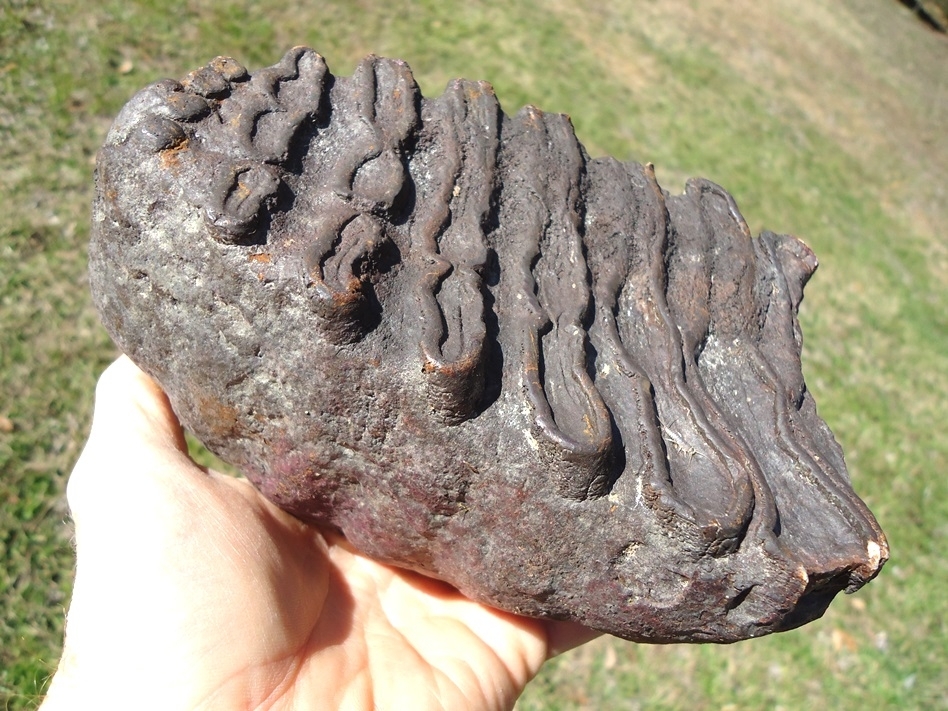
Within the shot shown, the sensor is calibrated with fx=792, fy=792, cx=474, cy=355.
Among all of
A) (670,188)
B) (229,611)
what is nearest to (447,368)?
(229,611)

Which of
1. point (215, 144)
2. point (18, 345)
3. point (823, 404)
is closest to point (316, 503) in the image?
point (215, 144)

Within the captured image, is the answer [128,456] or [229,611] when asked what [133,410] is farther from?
[229,611]

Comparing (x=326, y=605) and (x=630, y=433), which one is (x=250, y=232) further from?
(x=326, y=605)

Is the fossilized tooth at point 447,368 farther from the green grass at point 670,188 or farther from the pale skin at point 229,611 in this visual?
the green grass at point 670,188

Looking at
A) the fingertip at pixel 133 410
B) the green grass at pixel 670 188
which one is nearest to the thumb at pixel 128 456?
the fingertip at pixel 133 410

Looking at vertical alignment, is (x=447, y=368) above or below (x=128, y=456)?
above

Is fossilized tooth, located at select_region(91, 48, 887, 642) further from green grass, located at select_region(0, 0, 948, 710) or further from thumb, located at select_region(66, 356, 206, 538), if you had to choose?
green grass, located at select_region(0, 0, 948, 710)

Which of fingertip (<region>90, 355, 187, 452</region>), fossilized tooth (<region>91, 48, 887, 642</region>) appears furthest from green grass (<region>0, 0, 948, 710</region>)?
fossilized tooth (<region>91, 48, 887, 642</region>)
